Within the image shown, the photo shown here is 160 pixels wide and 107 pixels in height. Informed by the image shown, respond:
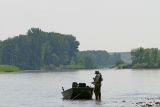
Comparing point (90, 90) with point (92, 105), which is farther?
point (90, 90)

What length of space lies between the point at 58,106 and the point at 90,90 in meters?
5.66

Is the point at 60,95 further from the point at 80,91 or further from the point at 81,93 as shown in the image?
the point at 80,91

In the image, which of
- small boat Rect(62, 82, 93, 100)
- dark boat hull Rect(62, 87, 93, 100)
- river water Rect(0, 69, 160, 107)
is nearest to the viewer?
river water Rect(0, 69, 160, 107)

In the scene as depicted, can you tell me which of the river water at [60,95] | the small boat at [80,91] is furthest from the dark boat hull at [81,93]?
the river water at [60,95]

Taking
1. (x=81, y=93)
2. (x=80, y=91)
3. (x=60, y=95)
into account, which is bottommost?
(x=60, y=95)

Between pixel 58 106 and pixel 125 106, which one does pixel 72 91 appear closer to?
pixel 58 106

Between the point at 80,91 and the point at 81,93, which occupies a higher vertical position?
the point at 80,91

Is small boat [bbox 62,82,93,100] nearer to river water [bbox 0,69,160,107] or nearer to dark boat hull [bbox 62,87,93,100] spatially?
dark boat hull [bbox 62,87,93,100]

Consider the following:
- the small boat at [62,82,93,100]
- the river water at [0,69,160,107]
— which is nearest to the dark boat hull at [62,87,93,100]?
the small boat at [62,82,93,100]

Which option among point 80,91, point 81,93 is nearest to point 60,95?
point 81,93

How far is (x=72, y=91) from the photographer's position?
51.4m

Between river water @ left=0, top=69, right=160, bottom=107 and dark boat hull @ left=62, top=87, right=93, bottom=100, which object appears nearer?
river water @ left=0, top=69, right=160, bottom=107

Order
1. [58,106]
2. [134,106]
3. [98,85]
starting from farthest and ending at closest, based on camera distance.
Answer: [98,85] < [58,106] < [134,106]

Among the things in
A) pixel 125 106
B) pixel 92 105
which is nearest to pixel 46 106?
pixel 92 105
